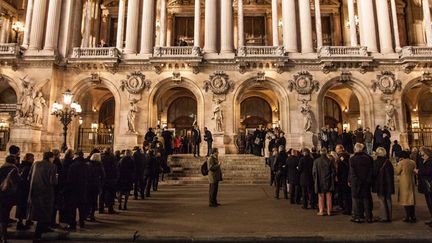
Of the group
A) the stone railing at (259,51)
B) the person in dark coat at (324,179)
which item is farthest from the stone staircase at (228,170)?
the stone railing at (259,51)

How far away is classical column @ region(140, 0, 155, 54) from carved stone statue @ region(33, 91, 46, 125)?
26.6 ft

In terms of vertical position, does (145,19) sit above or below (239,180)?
above

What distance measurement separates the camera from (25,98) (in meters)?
23.1

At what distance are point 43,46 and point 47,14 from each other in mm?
2753

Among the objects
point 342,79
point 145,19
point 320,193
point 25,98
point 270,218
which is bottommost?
point 270,218

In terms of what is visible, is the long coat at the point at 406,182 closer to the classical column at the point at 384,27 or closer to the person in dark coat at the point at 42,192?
the person in dark coat at the point at 42,192

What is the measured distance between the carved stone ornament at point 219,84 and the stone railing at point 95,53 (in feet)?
24.4

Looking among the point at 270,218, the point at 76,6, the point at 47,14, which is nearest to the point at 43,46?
the point at 47,14

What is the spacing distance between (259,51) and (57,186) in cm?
1956

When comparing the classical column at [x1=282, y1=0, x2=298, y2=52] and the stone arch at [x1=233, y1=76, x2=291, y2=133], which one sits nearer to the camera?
the stone arch at [x1=233, y1=76, x2=291, y2=133]

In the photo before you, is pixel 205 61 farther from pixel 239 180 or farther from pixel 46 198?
pixel 46 198

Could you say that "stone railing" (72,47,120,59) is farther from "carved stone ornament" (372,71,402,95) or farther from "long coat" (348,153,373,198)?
"long coat" (348,153,373,198)

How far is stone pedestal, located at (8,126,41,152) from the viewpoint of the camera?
72.5 feet

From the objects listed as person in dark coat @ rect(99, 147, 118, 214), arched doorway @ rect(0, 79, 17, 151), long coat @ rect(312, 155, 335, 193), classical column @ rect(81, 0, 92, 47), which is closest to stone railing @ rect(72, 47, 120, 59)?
classical column @ rect(81, 0, 92, 47)
